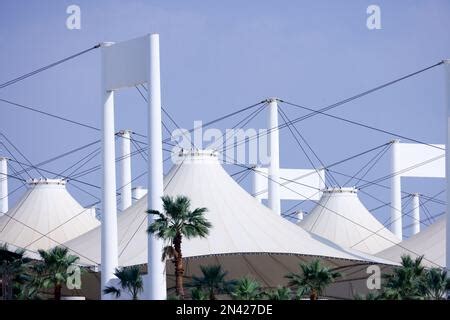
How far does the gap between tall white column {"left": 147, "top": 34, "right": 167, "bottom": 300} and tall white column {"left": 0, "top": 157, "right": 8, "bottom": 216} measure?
1488 inches

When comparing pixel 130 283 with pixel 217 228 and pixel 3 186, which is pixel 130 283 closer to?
pixel 217 228

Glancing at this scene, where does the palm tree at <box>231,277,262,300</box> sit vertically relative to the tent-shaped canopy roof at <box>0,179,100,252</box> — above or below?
below

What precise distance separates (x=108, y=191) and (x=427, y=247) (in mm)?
22373

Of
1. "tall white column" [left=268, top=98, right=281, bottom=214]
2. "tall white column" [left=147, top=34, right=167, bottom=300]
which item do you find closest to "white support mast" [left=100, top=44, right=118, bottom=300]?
"tall white column" [left=147, top=34, right=167, bottom=300]

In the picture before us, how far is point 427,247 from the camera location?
65250 mm

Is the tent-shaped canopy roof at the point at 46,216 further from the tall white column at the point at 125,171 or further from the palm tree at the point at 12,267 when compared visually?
the palm tree at the point at 12,267

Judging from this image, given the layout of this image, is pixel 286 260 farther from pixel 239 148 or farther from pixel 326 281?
pixel 239 148

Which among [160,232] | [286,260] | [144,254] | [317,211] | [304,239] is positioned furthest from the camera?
[317,211]

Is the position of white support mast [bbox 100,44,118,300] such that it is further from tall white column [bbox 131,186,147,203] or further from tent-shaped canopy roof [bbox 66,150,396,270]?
tall white column [bbox 131,186,147,203]

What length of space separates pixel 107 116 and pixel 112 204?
3186 millimetres

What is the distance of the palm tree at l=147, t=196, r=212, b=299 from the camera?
143ft

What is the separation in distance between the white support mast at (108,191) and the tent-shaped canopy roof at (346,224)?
36.3 m
